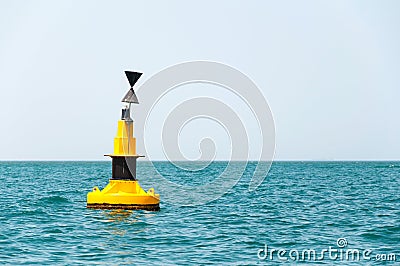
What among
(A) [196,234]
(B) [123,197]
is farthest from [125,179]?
(A) [196,234]

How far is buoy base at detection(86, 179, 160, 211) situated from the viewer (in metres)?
23.2

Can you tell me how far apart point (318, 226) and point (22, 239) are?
1127cm

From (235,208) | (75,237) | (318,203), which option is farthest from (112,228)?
(318,203)

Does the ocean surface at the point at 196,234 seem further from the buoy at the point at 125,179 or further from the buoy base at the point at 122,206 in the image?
the buoy at the point at 125,179

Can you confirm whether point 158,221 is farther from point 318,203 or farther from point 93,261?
point 318,203

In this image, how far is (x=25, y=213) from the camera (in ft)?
85.3

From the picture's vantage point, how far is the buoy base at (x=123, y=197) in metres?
23.2

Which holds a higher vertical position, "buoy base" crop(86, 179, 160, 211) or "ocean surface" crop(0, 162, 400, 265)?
"buoy base" crop(86, 179, 160, 211)

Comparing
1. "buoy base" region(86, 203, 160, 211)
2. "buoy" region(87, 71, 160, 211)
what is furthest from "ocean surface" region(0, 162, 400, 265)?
"buoy" region(87, 71, 160, 211)

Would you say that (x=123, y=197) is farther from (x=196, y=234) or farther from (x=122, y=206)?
(x=196, y=234)

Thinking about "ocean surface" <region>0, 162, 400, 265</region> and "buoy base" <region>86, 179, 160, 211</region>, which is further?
"buoy base" <region>86, 179, 160, 211</region>

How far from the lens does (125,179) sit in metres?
23.5

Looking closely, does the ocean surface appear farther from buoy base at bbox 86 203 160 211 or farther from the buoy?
the buoy

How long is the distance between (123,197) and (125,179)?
2.56ft
